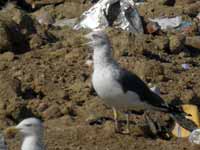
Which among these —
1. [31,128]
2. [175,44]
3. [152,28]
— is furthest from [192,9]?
[31,128]

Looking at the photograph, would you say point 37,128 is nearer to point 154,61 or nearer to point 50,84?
point 50,84

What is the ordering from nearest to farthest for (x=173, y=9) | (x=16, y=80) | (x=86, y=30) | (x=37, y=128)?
(x=37, y=128) → (x=16, y=80) → (x=86, y=30) → (x=173, y=9)

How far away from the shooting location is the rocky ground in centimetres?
891

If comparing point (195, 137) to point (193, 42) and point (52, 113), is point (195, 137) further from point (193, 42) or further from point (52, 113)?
point (193, 42)

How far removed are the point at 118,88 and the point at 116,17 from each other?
437cm

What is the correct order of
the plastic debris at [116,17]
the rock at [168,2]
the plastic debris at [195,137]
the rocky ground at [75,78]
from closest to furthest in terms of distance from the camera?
the rocky ground at [75,78] < the plastic debris at [195,137] < the plastic debris at [116,17] < the rock at [168,2]

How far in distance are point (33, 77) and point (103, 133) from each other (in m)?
1.92

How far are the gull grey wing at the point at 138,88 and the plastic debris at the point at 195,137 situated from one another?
0.38m

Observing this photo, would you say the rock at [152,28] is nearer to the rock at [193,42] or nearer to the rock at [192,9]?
the rock at [193,42]

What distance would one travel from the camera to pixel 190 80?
1120 cm

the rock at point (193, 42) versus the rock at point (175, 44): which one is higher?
the rock at point (175, 44)

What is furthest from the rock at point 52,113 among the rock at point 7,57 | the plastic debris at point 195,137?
the rock at point 7,57

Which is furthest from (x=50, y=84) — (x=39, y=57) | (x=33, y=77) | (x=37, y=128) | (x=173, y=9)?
(x=173, y=9)

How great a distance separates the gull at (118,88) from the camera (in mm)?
8781
